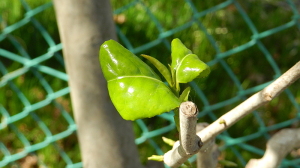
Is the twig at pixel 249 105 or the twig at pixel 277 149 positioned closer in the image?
the twig at pixel 249 105

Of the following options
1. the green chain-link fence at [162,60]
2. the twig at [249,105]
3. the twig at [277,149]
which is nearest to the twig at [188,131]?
the twig at [249,105]

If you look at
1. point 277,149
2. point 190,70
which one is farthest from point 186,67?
point 277,149

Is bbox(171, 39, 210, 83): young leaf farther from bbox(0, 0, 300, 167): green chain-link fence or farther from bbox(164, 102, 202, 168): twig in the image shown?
bbox(0, 0, 300, 167): green chain-link fence

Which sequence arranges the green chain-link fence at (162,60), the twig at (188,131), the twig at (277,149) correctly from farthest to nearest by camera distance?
the green chain-link fence at (162,60) < the twig at (277,149) < the twig at (188,131)

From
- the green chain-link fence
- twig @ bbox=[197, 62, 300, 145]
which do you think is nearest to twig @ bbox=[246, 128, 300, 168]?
twig @ bbox=[197, 62, 300, 145]

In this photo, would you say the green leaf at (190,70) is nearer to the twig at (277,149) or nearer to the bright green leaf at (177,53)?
the bright green leaf at (177,53)

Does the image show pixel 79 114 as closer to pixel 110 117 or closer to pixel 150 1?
pixel 110 117

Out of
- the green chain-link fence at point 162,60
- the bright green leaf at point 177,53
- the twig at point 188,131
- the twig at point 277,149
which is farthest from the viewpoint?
the green chain-link fence at point 162,60
